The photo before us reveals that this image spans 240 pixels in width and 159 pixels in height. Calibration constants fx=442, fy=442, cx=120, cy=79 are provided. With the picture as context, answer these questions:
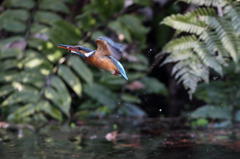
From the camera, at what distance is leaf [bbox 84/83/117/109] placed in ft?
15.1

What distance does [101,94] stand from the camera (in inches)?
183

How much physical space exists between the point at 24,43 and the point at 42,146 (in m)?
1.91

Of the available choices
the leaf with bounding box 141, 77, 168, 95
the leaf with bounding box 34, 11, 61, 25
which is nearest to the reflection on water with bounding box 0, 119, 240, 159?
the leaf with bounding box 141, 77, 168, 95

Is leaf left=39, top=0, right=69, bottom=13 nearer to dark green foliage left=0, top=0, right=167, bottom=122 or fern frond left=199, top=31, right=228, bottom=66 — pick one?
dark green foliage left=0, top=0, right=167, bottom=122

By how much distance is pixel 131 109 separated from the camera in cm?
468

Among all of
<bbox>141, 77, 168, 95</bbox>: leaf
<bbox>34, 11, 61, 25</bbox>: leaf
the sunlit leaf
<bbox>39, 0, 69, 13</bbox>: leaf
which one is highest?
<bbox>39, 0, 69, 13</bbox>: leaf

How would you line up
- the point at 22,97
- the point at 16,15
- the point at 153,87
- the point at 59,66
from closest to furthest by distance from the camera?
1. the point at 22,97
2. the point at 59,66
3. the point at 153,87
4. the point at 16,15

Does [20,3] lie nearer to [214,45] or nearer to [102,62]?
[214,45]

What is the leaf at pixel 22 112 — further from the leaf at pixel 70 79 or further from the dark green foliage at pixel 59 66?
the leaf at pixel 70 79

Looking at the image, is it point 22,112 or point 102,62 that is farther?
point 22,112

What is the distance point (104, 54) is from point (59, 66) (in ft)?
6.37

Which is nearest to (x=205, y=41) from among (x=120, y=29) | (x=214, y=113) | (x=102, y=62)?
(x=214, y=113)

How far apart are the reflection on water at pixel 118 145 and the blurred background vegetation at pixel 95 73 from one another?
55 cm

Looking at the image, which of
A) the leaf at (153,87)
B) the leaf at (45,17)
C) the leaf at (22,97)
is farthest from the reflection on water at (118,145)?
the leaf at (45,17)
